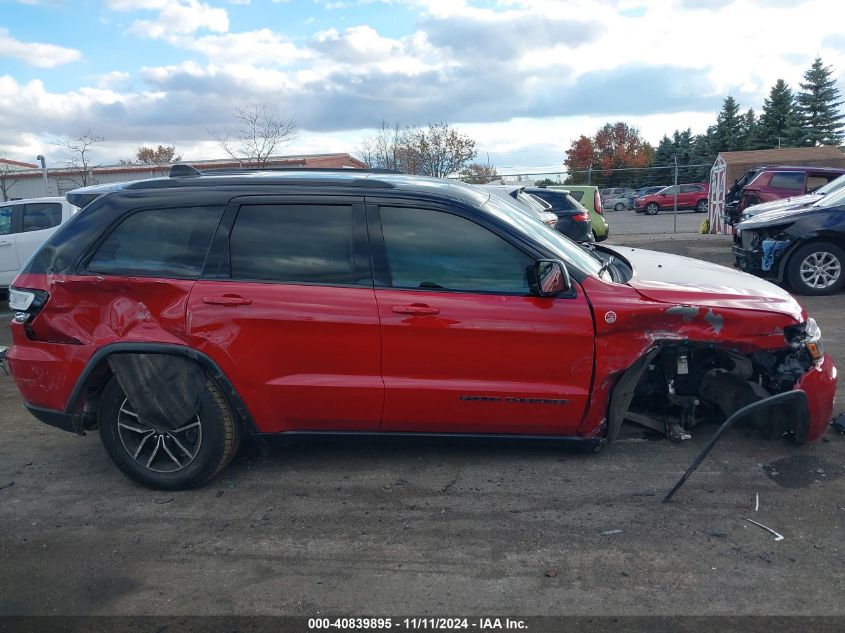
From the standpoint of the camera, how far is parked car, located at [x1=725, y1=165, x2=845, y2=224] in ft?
51.1

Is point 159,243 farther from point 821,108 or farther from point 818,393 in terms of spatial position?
point 821,108

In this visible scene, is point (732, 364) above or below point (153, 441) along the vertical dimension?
above

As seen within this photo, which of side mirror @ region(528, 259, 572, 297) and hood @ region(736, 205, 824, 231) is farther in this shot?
hood @ region(736, 205, 824, 231)

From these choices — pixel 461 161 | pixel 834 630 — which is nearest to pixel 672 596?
pixel 834 630

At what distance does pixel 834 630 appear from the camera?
2.64 metres

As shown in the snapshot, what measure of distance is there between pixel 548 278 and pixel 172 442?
233 centimetres

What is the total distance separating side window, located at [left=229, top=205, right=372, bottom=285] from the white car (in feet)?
29.2

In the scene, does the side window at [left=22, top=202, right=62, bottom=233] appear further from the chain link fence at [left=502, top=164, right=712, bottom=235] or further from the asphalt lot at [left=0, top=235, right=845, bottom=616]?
the chain link fence at [left=502, top=164, right=712, bottom=235]

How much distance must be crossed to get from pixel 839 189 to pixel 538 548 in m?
8.93

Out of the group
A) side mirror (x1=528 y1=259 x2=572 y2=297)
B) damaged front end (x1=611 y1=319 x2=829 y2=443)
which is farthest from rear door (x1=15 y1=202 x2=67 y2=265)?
damaged front end (x1=611 y1=319 x2=829 y2=443)

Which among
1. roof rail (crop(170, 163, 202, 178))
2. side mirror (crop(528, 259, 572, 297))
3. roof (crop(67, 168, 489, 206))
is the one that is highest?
roof rail (crop(170, 163, 202, 178))

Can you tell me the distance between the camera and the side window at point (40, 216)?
37.8 feet

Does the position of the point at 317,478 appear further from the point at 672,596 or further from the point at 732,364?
the point at 732,364

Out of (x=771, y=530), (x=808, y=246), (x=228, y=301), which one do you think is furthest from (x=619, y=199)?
(x=228, y=301)
